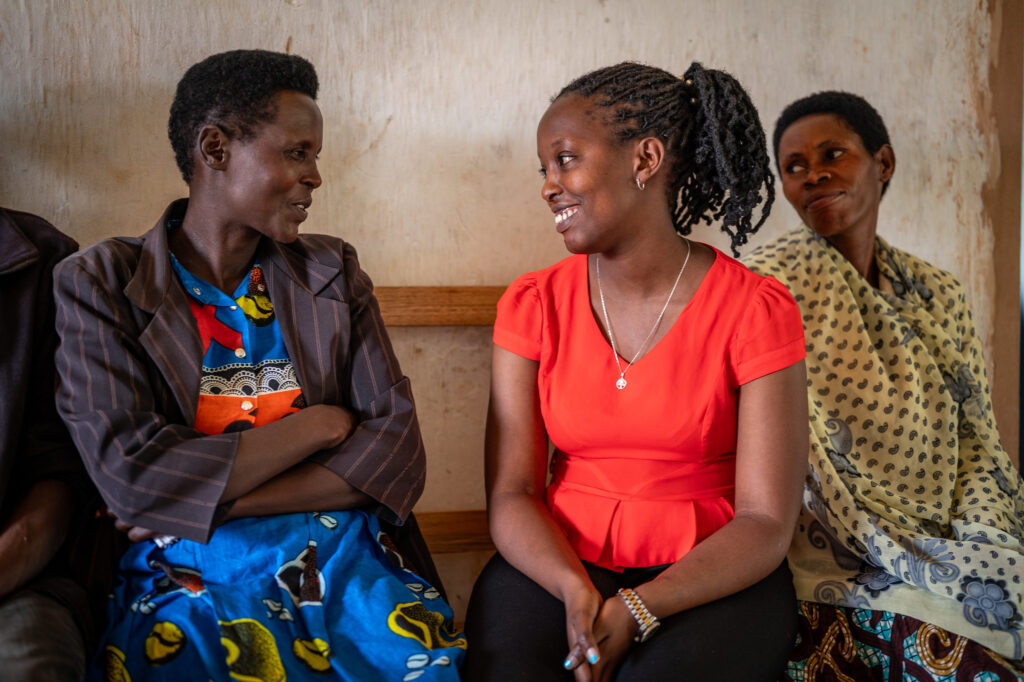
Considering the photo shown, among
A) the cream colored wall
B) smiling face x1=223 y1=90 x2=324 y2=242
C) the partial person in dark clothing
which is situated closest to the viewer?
the partial person in dark clothing

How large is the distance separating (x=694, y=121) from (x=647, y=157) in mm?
154

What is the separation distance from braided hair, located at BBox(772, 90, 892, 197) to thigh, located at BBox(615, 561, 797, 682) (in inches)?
52.2

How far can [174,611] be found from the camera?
4.46 ft

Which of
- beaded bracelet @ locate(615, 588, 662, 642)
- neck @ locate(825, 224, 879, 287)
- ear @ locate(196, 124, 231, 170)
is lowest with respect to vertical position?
beaded bracelet @ locate(615, 588, 662, 642)

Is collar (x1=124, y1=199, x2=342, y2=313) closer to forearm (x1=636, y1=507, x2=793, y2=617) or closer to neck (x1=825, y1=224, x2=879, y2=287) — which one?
forearm (x1=636, y1=507, x2=793, y2=617)

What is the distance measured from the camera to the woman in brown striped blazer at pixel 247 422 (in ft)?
4.47

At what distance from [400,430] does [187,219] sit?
60 centimetres

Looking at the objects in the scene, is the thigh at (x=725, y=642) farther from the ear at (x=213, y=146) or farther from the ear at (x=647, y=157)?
the ear at (x=213, y=146)

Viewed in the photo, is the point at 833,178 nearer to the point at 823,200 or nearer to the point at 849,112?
the point at 823,200

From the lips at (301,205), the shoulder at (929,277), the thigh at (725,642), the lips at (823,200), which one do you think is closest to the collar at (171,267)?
the lips at (301,205)

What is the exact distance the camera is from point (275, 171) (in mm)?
1567

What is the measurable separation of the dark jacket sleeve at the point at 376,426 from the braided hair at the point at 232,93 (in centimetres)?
37

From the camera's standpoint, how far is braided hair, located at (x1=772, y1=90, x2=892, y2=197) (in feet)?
7.37

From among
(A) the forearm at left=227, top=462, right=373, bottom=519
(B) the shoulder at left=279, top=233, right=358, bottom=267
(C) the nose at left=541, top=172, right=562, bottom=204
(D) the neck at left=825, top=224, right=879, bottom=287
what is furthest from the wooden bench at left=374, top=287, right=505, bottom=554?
(D) the neck at left=825, top=224, right=879, bottom=287
